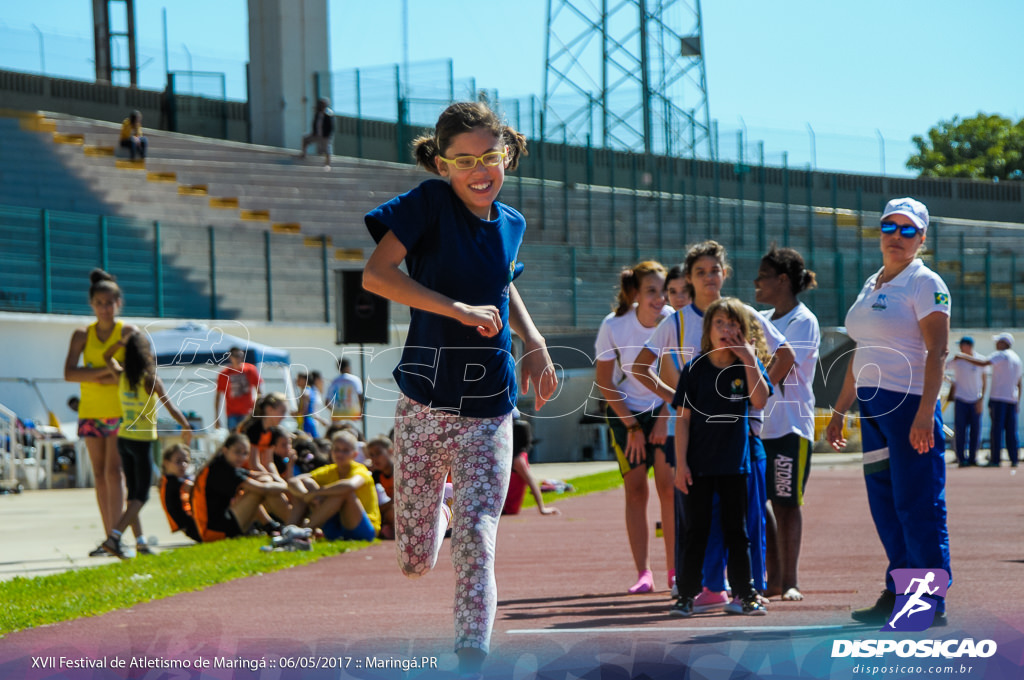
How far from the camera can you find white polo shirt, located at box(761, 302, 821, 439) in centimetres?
690

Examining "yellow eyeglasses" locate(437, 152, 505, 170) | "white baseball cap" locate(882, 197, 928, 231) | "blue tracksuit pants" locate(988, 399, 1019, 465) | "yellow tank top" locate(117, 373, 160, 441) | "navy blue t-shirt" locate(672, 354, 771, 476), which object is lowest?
"blue tracksuit pants" locate(988, 399, 1019, 465)

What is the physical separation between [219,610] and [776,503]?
300 cm

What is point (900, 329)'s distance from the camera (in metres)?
5.92

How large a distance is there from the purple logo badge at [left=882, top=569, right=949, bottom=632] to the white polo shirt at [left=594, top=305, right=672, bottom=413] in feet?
6.88

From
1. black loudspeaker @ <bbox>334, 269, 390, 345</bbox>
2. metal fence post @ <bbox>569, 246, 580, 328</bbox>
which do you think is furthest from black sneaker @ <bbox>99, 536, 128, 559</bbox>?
metal fence post @ <bbox>569, 246, 580, 328</bbox>

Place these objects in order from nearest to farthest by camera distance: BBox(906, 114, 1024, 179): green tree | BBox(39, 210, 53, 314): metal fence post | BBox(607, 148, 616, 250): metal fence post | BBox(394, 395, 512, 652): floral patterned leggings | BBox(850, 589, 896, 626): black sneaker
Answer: BBox(394, 395, 512, 652): floral patterned leggings < BBox(850, 589, 896, 626): black sneaker < BBox(39, 210, 53, 314): metal fence post < BBox(607, 148, 616, 250): metal fence post < BBox(906, 114, 1024, 179): green tree

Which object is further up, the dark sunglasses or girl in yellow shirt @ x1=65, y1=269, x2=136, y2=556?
the dark sunglasses

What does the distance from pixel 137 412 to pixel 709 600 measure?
492 cm

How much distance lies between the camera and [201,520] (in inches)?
456

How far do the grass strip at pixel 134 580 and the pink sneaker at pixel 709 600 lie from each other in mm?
3127

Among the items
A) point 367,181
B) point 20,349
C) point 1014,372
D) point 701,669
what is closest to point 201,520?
point 701,669

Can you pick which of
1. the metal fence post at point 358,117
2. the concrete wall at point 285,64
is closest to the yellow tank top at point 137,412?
the concrete wall at point 285,64

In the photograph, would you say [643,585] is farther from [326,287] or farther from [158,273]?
[326,287]

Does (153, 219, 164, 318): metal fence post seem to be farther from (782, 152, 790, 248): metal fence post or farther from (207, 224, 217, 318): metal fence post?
(782, 152, 790, 248): metal fence post
